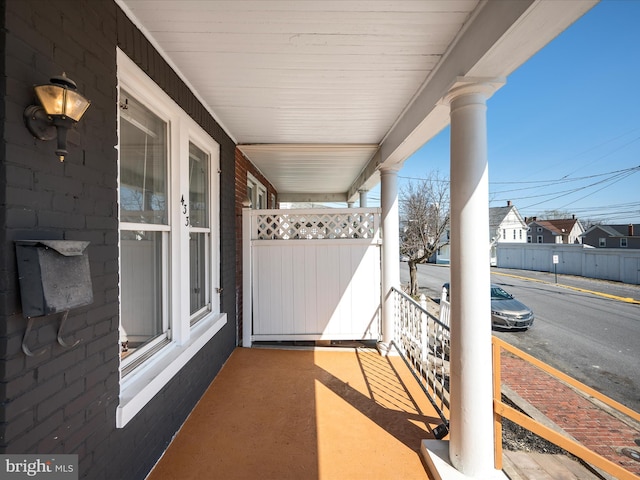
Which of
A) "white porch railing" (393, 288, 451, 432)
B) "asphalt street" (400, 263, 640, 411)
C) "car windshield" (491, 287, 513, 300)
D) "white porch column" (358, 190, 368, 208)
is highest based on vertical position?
"white porch column" (358, 190, 368, 208)

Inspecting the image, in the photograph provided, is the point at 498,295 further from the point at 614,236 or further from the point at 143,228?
the point at 614,236

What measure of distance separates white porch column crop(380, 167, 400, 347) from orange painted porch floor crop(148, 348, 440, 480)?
28.6 inches

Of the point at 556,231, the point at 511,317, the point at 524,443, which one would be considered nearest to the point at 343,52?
the point at 524,443

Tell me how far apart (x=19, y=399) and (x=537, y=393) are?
6830 mm

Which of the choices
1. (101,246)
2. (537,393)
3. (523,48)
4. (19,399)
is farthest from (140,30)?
(537,393)

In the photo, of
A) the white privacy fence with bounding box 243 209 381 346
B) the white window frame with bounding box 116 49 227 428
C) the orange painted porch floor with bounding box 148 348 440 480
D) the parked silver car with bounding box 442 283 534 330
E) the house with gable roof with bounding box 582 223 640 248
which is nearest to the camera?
the white window frame with bounding box 116 49 227 428

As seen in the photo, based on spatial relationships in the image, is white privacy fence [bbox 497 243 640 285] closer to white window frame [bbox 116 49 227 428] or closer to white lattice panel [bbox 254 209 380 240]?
white lattice panel [bbox 254 209 380 240]

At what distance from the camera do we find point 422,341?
3125mm

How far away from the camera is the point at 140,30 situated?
69.5 inches

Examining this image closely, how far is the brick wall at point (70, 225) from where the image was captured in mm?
1004

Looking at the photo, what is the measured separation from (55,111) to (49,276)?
59 cm

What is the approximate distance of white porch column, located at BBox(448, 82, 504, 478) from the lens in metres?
1.77

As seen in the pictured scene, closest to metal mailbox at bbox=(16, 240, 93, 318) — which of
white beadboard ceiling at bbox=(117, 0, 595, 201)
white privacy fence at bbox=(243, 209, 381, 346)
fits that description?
white beadboard ceiling at bbox=(117, 0, 595, 201)

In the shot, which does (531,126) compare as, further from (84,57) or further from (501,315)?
(84,57)
